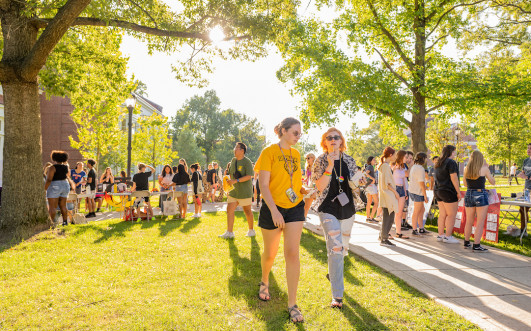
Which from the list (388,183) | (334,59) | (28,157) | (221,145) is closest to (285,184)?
(388,183)

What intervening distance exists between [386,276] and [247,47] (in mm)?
8493

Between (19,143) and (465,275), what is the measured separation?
29.9 feet

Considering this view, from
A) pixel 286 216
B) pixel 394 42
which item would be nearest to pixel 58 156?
pixel 286 216

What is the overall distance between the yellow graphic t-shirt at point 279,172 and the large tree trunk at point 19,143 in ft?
22.2

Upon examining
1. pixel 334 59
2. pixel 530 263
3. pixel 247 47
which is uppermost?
pixel 334 59

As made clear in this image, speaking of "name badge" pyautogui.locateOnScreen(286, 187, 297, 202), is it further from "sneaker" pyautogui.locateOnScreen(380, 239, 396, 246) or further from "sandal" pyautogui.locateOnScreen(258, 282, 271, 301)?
"sneaker" pyautogui.locateOnScreen(380, 239, 396, 246)

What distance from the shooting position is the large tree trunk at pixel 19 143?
7801 mm

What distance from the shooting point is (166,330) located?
338 centimetres

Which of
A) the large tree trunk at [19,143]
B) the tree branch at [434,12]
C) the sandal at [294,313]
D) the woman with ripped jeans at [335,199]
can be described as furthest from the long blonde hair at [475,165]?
the tree branch at [434,12]

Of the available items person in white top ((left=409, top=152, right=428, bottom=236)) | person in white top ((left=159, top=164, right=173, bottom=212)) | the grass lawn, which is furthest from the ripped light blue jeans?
person in white top ((left=159, top=164, right=173, bottom=212))

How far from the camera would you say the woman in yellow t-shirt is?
11.8 ft

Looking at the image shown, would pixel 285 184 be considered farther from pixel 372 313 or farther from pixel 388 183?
pixel 388 183

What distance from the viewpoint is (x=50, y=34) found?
772cm

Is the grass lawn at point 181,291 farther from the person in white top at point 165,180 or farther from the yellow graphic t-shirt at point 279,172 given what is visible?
the person in white top at point 165,180
